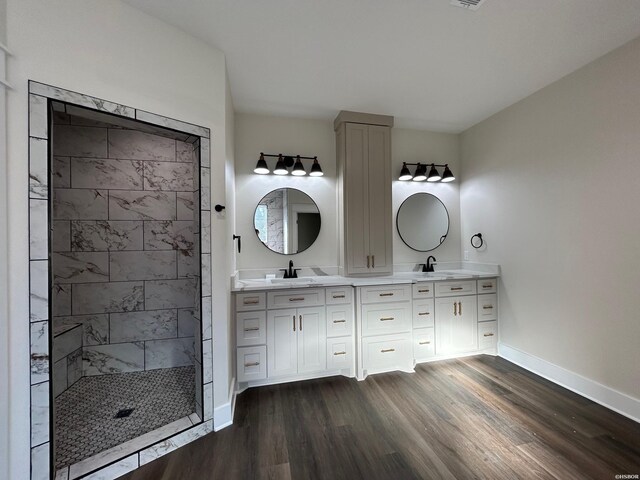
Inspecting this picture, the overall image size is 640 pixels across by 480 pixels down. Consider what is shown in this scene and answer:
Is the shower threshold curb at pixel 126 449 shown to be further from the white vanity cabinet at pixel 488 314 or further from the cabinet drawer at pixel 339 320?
the white vanity cabinet at pixel 488 314

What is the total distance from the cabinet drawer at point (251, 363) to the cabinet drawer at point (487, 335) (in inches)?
93.4

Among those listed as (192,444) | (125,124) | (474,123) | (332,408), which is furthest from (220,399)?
(474,123)

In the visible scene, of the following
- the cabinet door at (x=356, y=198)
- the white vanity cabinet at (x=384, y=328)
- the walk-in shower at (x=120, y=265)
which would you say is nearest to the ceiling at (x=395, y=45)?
the cabinet door at (x=356, y=198)

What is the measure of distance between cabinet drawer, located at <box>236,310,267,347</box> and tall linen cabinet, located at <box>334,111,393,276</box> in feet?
3.45

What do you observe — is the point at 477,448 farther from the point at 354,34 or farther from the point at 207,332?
the point at 354,34

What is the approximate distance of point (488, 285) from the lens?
2990 mm

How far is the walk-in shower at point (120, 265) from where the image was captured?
8.05 feet

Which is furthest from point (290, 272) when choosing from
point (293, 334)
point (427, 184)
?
point (427, 184)

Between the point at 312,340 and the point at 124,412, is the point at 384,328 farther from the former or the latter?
the point at 124,412

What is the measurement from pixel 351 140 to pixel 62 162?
289 centimetres

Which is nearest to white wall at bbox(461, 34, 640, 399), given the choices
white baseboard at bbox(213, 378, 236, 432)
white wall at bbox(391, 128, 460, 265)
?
white wall at bbox(391, 128, 460, 265)

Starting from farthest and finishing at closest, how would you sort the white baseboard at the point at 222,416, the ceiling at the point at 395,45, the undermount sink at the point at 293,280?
the undermount sink at the point at 293,280 → the white baseboard at the point at 222,416 → the ceiling at the point at 395,45

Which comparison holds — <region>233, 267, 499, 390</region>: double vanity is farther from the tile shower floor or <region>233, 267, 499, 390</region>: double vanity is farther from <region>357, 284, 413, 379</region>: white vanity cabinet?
the tile shower floor

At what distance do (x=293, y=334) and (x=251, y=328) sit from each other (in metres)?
0.39
